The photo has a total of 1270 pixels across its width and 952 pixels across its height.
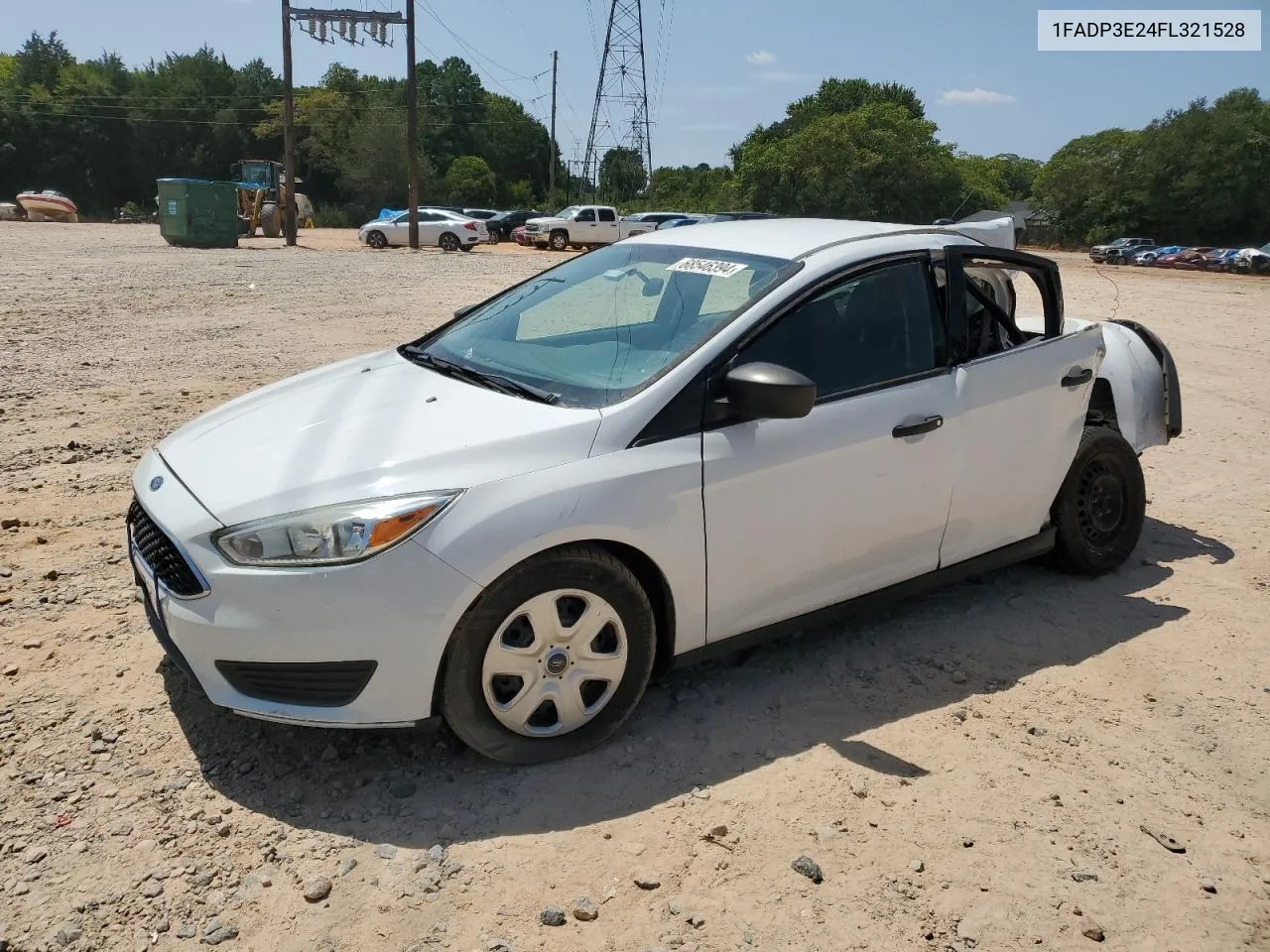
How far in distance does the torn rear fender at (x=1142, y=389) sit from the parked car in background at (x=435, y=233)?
108 feet

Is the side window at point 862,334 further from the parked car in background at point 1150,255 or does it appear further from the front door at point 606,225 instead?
the parked car in background at point 1150,255

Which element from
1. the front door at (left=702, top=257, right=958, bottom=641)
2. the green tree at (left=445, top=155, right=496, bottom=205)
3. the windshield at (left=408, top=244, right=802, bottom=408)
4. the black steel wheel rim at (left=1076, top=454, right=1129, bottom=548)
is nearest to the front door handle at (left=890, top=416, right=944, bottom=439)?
the front door at (left=702, top=257, right=958, bottom=641)

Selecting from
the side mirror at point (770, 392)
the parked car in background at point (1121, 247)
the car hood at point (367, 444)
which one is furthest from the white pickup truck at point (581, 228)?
the side mirror at point (770, 392)

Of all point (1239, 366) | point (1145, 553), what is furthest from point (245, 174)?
point (1145, 553)

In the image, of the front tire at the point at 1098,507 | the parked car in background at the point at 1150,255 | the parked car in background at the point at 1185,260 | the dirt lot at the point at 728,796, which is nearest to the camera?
the dirt lot at the point at 728,796

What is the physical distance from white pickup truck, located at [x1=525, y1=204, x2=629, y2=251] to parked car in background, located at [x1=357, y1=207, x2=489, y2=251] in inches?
102

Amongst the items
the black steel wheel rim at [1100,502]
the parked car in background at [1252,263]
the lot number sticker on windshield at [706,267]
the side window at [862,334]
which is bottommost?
the black steel wheel rim at [1100,502]

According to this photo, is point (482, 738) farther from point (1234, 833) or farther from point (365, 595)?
point (1234, 833)

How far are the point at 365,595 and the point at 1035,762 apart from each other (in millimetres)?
2243

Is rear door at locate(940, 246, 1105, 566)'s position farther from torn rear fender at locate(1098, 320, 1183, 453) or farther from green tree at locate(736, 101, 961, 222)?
green tree at locate(736, 101, 961, 222)

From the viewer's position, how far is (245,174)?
163 feet

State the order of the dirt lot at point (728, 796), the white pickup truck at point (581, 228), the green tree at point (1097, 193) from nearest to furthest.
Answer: the dirt lot at point (728, 796) → the white pickup truck at point (581, 228) → the green tree at point (1097, 193)

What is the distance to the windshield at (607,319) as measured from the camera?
3.56m

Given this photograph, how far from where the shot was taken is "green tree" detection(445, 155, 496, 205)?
75.1 m
